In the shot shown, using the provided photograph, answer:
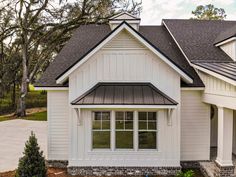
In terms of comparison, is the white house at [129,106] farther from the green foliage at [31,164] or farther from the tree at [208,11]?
the tree at [208,11]

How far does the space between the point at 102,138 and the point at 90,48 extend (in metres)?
5.18

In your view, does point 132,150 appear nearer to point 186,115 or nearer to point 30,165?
point 186,115

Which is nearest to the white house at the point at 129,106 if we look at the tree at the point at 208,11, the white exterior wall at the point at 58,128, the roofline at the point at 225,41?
the white exterior wall at the point at 58,128

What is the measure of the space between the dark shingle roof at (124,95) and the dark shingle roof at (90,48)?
1.51 m

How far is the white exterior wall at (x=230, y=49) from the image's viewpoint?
11.7 metres

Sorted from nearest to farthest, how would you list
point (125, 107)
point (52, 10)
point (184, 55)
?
point (125, 107), point (184, 55), point (52, 10)

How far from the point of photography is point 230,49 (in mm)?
12031

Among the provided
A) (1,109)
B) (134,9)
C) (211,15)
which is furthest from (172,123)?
(211,15)

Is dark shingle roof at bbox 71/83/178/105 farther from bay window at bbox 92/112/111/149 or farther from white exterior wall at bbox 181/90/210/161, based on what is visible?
white exterior wall at bbox 181/90/210/161

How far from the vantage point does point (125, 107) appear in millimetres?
9070

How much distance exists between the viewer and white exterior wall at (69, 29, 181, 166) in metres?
9.82

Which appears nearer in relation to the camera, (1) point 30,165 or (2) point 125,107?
(1) point 30,165

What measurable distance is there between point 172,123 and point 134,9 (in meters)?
19.5

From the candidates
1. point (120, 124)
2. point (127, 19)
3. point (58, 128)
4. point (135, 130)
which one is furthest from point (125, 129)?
point (127, 19)
